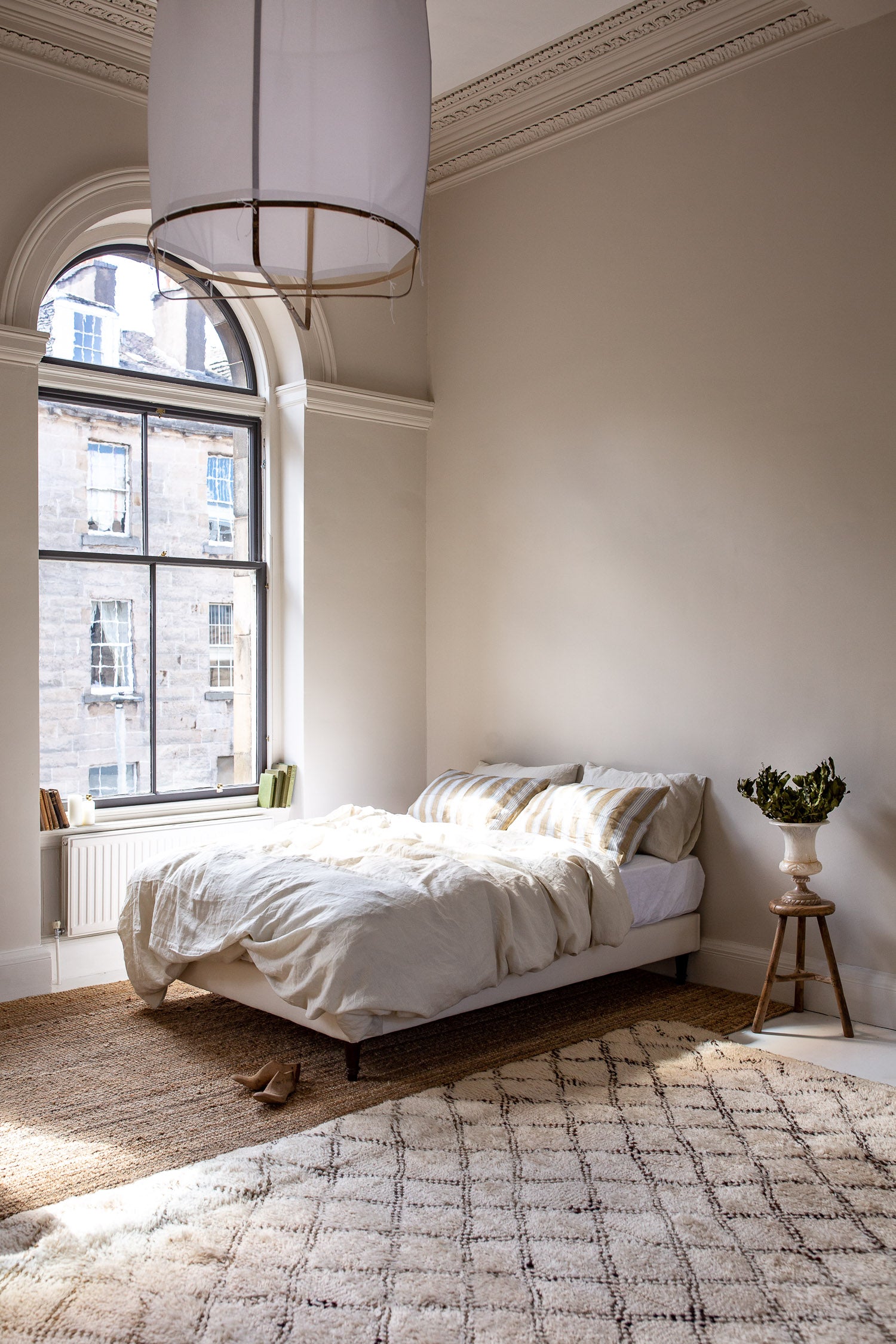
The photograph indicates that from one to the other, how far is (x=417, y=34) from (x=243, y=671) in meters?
3.62

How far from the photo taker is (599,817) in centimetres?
479

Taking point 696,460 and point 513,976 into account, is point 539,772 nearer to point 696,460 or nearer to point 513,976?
point 513,976

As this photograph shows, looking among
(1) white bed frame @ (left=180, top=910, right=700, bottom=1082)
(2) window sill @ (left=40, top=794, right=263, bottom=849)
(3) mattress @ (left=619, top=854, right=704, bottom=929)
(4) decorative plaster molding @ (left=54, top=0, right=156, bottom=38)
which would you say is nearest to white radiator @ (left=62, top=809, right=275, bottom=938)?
(2) window sill @ (left=40, top=794, right=263, bottom=849)

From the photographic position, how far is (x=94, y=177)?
5012mm

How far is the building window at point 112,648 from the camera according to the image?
538 centimetres

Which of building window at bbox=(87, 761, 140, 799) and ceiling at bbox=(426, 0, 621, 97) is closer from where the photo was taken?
ceiling at bbox=(426, 0, 621, 97)

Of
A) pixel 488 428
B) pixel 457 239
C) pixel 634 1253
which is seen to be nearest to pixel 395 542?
pixel 488 428

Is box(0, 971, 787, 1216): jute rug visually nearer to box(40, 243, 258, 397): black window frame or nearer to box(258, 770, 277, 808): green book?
box(258, 770, 277, 808): green book

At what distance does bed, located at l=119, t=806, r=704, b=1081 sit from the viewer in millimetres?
3660

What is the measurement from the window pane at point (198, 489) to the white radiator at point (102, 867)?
1408mm

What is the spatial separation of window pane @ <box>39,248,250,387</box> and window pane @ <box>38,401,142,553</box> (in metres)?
0.28

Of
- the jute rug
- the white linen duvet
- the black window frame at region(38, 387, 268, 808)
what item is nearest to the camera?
the jute rug

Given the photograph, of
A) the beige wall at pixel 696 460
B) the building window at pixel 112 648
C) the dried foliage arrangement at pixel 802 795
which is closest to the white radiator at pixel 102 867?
the building window at pixel 112 648

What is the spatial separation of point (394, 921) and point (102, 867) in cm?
205
